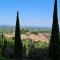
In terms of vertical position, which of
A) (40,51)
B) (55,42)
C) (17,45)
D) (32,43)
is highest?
(55,42)

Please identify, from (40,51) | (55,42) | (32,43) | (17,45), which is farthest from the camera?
(32,43)

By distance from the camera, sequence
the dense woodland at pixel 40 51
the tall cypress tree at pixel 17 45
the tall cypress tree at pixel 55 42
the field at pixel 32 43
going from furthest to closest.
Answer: the tall cypress tree at pixel 17 45 < the field at pixel 32 43 < the tall cypress tree at pixel 55 42 < the dense woodland at pixel 40 51

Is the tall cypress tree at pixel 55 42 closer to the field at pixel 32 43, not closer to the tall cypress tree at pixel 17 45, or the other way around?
the field at pixel 32 43

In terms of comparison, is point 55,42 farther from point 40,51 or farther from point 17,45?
point 17,45

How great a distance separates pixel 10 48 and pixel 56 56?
9084mm

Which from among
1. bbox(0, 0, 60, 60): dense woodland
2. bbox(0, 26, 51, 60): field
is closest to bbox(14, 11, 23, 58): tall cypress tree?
bbox(0, 0, 60, 60): dense woodland

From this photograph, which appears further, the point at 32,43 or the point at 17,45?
the point at 32,43

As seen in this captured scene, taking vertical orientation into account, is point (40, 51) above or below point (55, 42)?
below

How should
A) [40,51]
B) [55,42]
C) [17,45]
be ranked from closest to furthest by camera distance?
[55,42] → [40,51] → [17,45]

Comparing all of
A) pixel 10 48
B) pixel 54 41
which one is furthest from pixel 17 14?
pixel 54 41

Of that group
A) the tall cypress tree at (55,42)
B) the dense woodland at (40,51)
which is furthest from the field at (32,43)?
the tall cypress tree at (55,42)

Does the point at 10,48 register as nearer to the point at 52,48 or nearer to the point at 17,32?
the point at 17,32

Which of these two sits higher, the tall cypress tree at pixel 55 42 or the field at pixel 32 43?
the tall cypress tree at pixel 55 42

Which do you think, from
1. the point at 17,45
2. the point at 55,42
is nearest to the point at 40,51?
the point at 55,42
